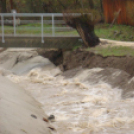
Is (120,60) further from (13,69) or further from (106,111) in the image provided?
(13,69)

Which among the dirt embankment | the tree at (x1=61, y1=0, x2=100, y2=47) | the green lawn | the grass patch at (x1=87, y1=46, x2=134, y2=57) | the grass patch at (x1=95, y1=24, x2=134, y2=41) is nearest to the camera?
the dirt embankment

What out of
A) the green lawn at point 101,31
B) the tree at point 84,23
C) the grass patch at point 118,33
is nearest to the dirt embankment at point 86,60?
the tree at point 84,23

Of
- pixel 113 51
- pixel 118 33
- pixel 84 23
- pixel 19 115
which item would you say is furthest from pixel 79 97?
pixel 118 33

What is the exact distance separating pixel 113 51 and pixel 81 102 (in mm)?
4557

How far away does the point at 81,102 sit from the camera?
11.7 m

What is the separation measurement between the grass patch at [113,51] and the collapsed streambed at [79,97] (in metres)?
1.03

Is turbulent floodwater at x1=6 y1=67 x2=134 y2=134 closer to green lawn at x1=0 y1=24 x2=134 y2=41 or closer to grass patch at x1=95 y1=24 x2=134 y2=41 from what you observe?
green lawn at x1=0 y1=24 x2=134 y2=41

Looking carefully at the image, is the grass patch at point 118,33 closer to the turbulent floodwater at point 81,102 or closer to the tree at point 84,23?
the tree at point 84,23

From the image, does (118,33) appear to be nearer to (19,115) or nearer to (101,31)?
(101,31)

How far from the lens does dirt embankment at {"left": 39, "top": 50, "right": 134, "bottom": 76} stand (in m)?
13.9

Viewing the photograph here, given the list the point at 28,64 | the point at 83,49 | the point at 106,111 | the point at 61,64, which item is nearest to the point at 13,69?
the point at 28,64

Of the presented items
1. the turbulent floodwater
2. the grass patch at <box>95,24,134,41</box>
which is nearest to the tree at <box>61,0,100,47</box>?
the turbulent floodwater

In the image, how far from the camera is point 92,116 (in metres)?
10.1

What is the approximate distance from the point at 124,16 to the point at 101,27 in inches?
77.8
